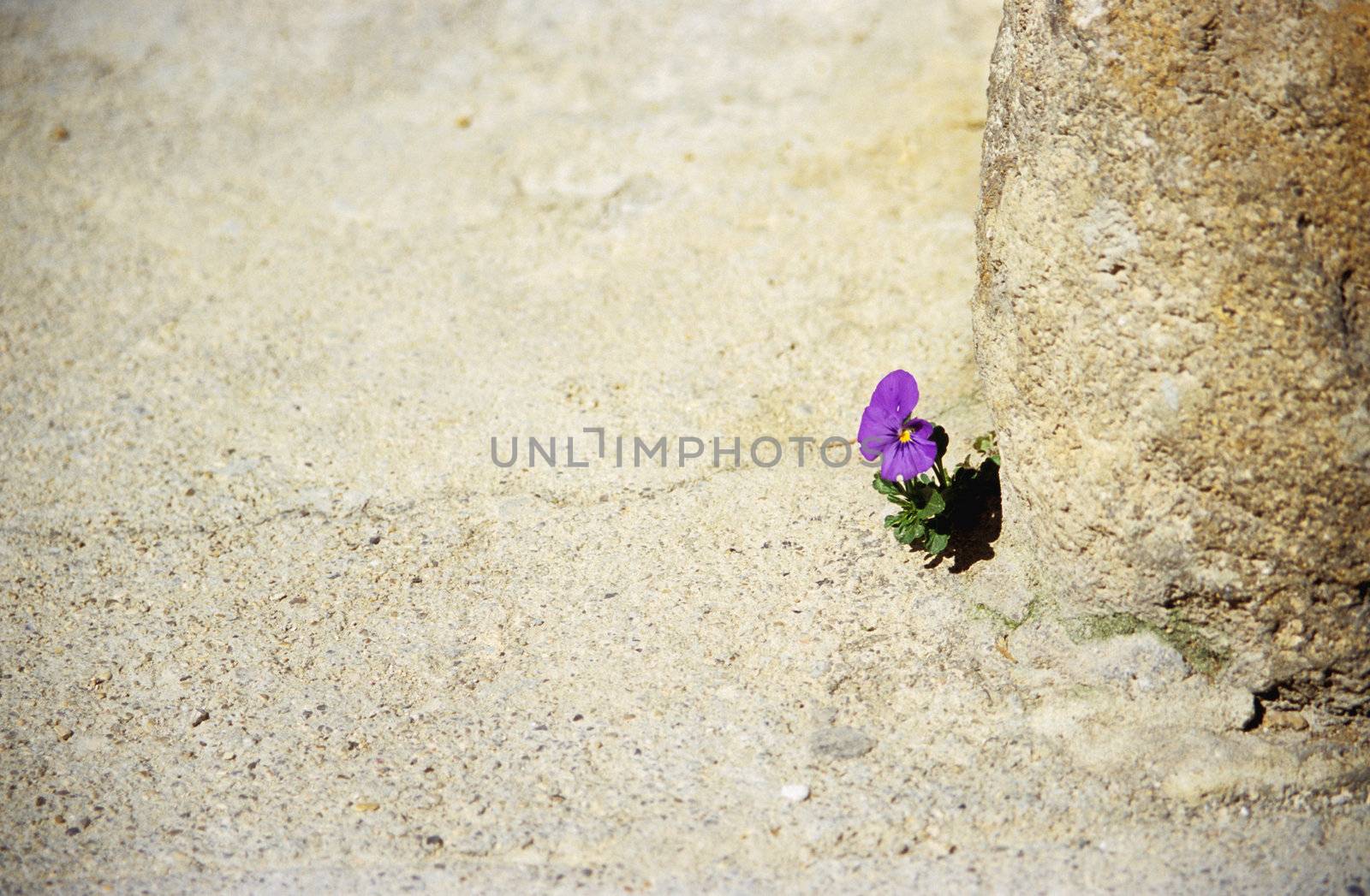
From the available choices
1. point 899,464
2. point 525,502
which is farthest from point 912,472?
point 525,502

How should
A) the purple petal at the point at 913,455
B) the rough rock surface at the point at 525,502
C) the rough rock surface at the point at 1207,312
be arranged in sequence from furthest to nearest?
the purple petal at the point at 913,455 → the rough rock surface at the point at 525,502 → the rough rock surface at the point at 1207,312

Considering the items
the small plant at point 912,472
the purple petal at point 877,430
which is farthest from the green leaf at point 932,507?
the purple petal at point 877,430

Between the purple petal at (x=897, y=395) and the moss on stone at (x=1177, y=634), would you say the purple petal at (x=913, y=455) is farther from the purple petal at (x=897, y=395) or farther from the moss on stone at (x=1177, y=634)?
the moss on stone at (x=1177, y=634)

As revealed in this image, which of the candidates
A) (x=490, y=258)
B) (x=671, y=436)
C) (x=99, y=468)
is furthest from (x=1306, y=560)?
(x=99, y=468)

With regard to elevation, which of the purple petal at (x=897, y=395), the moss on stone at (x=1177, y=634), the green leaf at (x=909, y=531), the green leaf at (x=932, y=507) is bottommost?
the moss on stone at (x=1177, y=634)

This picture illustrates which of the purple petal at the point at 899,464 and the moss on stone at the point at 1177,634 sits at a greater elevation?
the purple petal at the point at 899,464

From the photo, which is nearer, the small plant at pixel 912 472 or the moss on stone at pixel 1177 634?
the moss on stone at pixel 1177 634

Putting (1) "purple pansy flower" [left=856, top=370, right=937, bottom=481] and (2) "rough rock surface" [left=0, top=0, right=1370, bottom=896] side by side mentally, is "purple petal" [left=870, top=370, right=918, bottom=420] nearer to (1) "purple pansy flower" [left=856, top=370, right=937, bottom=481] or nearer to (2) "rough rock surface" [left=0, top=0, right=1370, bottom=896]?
(1) "purple pansy flower" [left=856, top=370, right=937, bottom=481]
